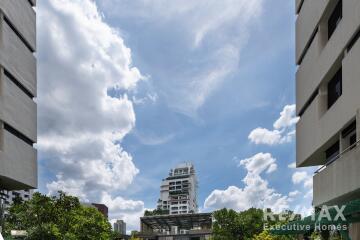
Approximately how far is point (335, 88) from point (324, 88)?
129 cm

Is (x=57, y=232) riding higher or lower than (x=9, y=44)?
lower

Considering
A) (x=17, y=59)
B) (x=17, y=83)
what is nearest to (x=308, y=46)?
(x=17, y=59)

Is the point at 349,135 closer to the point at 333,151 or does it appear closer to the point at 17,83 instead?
the point at 333,151

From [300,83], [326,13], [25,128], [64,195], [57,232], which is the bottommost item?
[57,232]

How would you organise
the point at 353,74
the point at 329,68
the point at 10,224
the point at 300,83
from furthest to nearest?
the point at 10,224, the point at 300,83, the point at 329,68, the point at 353,74

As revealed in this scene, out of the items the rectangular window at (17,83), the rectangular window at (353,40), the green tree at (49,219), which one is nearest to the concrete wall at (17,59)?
the rectangular window at (17,83)

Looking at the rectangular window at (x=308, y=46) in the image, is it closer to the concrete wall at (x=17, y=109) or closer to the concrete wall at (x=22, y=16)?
the concrete wall at (x=17, y=109)

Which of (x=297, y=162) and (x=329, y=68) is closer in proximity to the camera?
(x=329, y=68)

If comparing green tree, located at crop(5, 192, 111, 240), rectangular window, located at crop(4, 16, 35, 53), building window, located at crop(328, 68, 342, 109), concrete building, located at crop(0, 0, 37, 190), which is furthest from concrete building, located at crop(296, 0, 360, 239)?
rectangular window, located at crop(4, 16, 35, 53)

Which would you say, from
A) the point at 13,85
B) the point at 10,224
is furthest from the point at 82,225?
the point at 13,85

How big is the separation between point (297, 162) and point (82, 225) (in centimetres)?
2308

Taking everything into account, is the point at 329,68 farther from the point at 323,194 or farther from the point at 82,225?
the point at 82,225

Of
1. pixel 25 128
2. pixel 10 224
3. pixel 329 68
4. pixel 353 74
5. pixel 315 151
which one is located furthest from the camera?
pixel 10 224

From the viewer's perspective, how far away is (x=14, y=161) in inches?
1471
